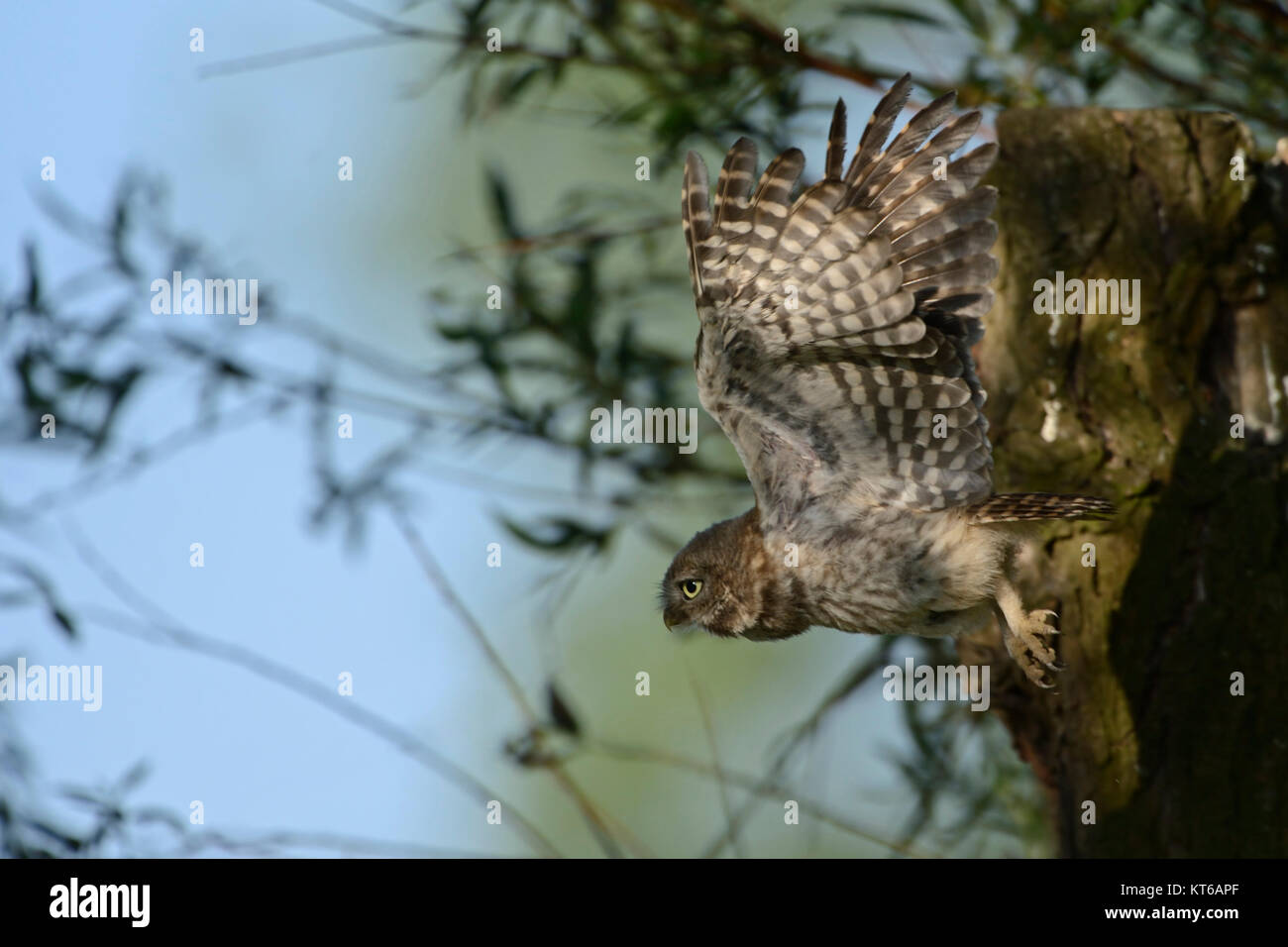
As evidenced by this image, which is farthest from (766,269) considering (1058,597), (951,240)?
(1058,597)

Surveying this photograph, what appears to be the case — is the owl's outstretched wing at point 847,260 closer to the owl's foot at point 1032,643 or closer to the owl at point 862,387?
the owl at point 862,387

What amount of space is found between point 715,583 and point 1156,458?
3.33 ft

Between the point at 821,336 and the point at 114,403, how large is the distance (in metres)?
2.18

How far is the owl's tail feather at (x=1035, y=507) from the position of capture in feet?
8.43

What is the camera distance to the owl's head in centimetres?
296

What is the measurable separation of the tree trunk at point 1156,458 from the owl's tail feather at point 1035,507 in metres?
0.27

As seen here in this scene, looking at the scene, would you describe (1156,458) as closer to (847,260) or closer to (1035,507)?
(1035,507)

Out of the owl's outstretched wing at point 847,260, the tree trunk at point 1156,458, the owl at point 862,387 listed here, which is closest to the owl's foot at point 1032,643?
the owl at point 862,387

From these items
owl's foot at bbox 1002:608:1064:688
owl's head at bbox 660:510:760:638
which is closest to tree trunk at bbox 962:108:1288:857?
owl's foot at bbox 1002:608:1064:688

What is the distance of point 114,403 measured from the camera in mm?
3730

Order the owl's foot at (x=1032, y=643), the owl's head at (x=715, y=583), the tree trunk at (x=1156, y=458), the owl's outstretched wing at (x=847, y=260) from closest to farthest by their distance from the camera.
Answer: the owl's outstretched wing at (x=847, y=260) < the owl's foot at (x=1032, y=643) < the tree trunk at (x=1156, y=458) < the owl's head at (x=715, y=583)

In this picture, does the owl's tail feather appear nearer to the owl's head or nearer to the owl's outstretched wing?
the owl's outstretched wing

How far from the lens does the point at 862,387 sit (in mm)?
2697

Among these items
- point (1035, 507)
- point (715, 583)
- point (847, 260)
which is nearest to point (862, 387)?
point (847, 260)
